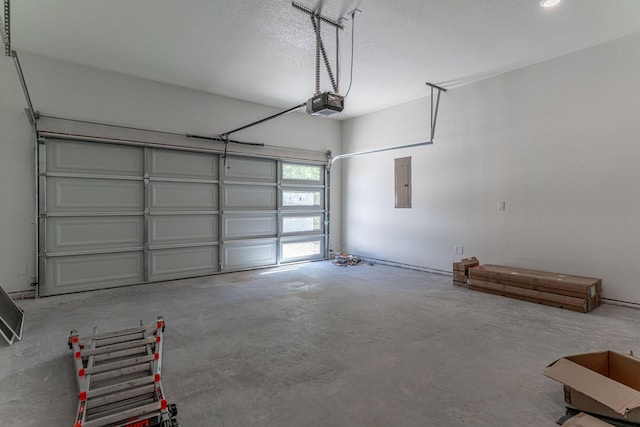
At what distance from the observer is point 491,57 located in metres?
4.29

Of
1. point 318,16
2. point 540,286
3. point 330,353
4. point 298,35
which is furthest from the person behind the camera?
point 540,286

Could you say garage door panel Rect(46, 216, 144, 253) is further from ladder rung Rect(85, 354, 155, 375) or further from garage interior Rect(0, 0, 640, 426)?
ladder rung Rect(85, 354, 155, 375)

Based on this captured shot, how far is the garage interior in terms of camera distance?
7.66 feet

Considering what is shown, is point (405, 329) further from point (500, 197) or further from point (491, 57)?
point (491, 57)

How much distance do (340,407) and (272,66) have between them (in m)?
4.27

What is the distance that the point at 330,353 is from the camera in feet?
8.70

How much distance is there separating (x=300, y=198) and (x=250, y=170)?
128cm

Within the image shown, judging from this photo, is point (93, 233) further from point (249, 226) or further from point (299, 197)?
point (299, 197)

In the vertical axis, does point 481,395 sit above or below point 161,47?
below

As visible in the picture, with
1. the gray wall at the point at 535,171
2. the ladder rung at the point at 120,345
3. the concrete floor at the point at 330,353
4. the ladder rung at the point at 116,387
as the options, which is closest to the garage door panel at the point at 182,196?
the concrete floor at the point at 330,353

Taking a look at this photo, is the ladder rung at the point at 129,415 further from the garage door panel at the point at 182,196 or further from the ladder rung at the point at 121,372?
the garage door panel at the point at 182,196

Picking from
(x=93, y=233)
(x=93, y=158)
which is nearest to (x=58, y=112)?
(x=93, y=158)

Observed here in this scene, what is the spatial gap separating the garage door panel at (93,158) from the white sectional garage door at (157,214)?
1 centimetres

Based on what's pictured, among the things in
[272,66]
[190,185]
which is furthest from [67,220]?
[272,66]
